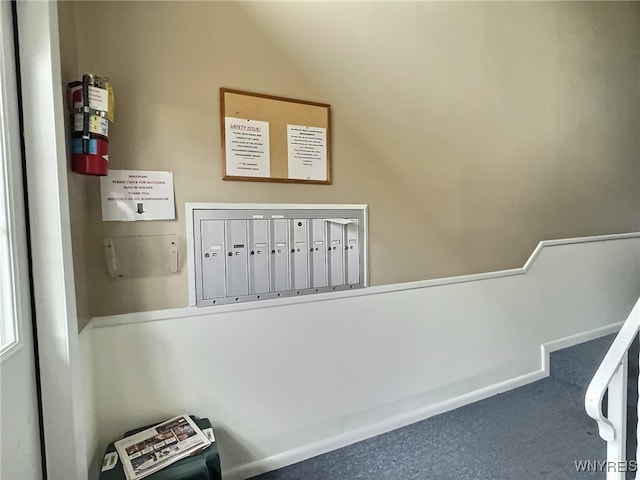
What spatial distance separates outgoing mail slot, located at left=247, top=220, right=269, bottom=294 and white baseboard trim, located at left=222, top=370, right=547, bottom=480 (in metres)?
0.86

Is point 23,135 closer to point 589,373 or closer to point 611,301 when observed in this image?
point 589,373

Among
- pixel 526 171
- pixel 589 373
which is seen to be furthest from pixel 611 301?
pixel 526 171

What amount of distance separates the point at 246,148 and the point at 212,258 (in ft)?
1.75

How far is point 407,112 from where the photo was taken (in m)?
2.06

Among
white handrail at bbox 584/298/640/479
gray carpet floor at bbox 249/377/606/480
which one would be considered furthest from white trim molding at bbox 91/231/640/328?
white handrail at bbox 584/298/640/479

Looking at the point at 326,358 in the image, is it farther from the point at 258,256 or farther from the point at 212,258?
the point at 212,258

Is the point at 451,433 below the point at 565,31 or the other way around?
below

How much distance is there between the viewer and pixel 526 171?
8.39ft

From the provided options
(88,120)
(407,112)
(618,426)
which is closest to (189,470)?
(88,120)

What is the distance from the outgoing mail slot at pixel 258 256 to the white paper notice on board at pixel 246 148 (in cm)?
24

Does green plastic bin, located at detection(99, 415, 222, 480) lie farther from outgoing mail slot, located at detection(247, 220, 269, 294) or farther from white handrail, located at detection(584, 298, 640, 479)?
white handrail, located at detection(584, 298, 640, 479)

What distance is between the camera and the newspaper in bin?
1.27 m

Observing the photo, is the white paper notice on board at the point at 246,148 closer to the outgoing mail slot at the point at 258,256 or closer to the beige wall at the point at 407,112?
the beige wall at the point at 407,112

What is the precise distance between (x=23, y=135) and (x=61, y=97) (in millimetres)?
178
